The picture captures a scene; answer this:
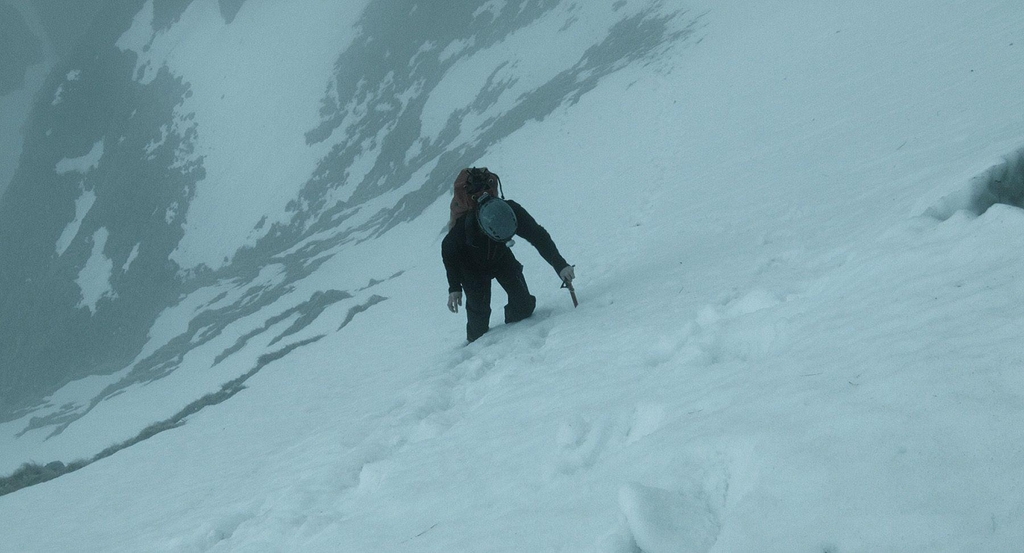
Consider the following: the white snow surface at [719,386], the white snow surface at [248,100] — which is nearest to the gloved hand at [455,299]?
the white snow surface at [719,386]

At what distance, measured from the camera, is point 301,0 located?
6588 centimetres

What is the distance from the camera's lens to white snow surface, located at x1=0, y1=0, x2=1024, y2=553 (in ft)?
6.62

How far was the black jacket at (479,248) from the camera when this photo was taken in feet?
20.7

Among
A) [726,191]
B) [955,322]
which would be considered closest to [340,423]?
[955,322]

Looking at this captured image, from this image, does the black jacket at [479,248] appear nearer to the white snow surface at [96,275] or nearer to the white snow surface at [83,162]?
the white snow surface at [96,275]

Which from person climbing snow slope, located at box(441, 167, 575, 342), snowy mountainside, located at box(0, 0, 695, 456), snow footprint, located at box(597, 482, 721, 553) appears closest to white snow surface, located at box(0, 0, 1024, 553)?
snow footprint, located at box(597, 482, 721, 553)

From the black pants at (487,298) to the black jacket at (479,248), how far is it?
98 mm

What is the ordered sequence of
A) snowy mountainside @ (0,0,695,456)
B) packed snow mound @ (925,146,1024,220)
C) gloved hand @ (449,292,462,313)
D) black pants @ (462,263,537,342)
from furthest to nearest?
1. snowy mountainside @ (0,0,695,456)
2. black pants @ (462,263,537,342)
3. gloved hand @ (449,292,462,313)
4. packed snow mound @ (925,146,1024,220)

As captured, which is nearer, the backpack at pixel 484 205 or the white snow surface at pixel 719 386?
the white snow surface at pixel 719 386

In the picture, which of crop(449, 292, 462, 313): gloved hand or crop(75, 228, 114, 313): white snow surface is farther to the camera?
crop(75, 228, 114, 313): white snow surface

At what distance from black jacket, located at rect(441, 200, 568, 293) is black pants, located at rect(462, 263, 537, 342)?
0.32ft

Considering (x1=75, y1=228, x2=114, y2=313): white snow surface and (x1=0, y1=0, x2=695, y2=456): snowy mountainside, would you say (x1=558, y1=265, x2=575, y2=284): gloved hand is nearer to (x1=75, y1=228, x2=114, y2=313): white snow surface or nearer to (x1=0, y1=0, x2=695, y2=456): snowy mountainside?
(x1=0, y1=0, x2=695, y2=456): snowy mountainside

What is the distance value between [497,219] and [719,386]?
325 centimetres

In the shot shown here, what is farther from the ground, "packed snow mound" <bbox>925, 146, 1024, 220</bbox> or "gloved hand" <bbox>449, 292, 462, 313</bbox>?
"gloved hand" <bbox>449, 292, 462, 313</bbox>
